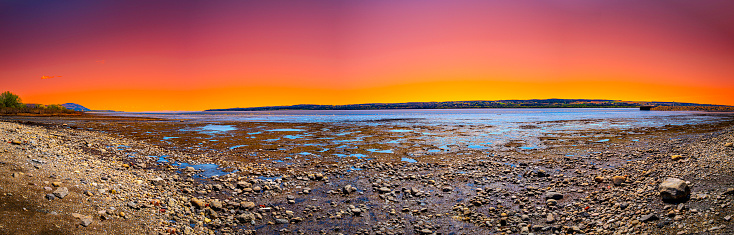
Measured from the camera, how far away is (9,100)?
73.6 metres

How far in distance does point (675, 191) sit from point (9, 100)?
116 m

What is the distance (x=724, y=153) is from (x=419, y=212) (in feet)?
37.0

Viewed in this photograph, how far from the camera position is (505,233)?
319 inches

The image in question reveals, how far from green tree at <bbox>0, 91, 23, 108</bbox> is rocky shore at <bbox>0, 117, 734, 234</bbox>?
9443 cm

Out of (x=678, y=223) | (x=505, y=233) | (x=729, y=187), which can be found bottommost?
(x=505, y=233)

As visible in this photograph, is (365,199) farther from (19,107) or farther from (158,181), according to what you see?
(19,107)

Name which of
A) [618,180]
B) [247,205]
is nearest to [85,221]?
[247,205]

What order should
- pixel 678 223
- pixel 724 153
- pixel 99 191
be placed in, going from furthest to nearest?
pixel 724 153, pixel 99 191, pixel 678 223

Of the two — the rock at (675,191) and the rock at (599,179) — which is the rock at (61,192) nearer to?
the rock at (675,191)

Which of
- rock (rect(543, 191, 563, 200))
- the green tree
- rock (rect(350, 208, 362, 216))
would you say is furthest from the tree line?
rock (rect(543, 191, 563, 200))

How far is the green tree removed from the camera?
72.6m

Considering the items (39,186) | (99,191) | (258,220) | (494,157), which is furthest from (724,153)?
(39,186)

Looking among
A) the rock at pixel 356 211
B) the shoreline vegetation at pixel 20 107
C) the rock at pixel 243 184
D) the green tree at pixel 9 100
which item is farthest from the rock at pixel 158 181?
the green tree at pixel 9 100

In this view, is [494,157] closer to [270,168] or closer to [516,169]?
[516,169]
